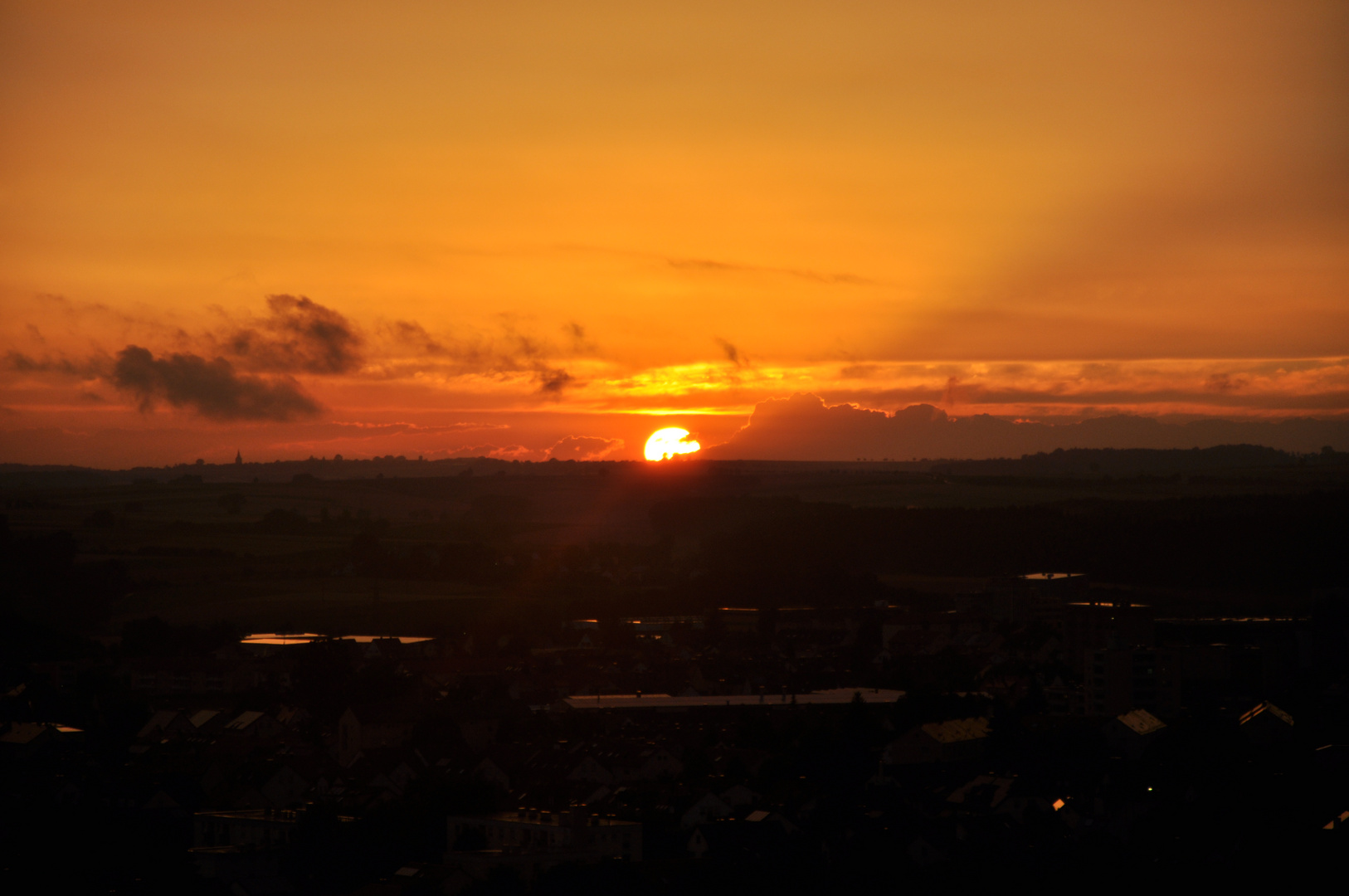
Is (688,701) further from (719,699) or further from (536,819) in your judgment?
(536,819)

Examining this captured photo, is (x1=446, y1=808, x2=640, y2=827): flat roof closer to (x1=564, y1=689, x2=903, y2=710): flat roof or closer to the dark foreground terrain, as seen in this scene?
the dark foreground terrain

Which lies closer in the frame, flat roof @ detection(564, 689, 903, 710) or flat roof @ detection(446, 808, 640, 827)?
flat roof @ detection(446, 808, 640, 827)

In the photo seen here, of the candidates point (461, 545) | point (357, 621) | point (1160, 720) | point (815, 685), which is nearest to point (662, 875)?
point (1160, 720)

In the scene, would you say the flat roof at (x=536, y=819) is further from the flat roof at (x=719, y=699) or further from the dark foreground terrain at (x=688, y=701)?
the flat roof at (x=719, y=699)

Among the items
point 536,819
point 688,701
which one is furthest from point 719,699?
point 536,819

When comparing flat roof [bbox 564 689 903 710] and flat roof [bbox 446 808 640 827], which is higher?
flat roof [bbox 446 808 640 827]

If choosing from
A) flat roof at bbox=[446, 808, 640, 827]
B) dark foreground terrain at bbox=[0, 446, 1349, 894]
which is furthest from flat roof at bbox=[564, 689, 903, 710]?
flat roof at bbox=[446, 808, 640, 827]

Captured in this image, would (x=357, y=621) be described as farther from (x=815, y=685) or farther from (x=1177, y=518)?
(x=1177, y=518)

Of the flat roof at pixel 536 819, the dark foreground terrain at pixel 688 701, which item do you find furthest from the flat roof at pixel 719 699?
the flat roof at pixel 536 819
